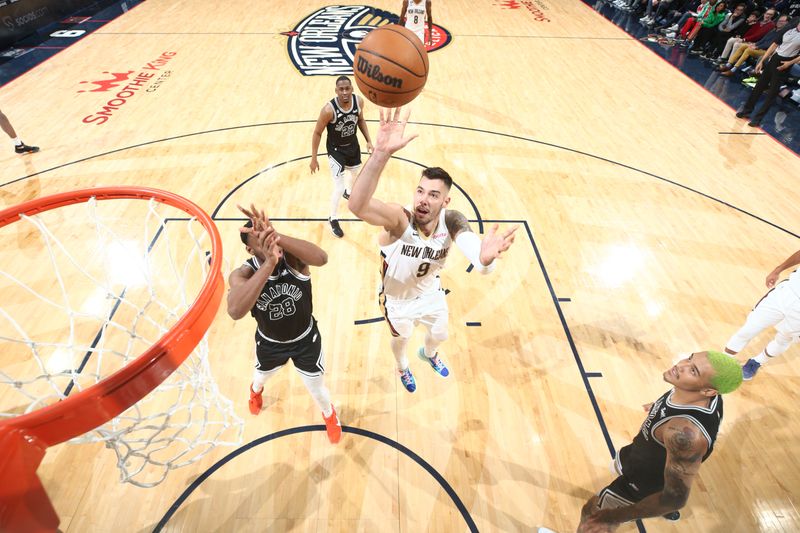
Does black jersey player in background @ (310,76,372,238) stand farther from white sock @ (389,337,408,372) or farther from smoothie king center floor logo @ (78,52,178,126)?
smoothie king center floor logo @ (78,52,178,126)

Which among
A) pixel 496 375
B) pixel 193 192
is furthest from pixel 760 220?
pixel 193 192

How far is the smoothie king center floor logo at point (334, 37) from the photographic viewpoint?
9937 millimetres

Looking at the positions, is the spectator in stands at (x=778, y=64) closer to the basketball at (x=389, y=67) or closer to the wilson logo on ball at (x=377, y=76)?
the basketball at (x=389, y=67)

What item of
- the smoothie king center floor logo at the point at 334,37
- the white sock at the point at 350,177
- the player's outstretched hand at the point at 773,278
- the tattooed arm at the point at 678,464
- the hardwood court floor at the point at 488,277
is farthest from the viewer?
the smoothie king center floor logo at the point at 334,37

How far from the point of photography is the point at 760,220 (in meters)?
5.97

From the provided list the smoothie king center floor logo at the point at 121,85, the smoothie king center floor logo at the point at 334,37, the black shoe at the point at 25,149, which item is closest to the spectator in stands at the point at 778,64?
the smoothie king center floor logo at the point at 334,37

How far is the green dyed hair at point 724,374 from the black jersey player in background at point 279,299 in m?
2.24

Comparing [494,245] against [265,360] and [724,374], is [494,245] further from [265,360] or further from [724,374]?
[265,360]

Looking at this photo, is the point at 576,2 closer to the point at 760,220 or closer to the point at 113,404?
the point at 760,220

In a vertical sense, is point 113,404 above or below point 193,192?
above

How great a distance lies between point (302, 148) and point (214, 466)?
5.09 meters

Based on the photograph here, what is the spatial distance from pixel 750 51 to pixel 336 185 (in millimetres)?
11233

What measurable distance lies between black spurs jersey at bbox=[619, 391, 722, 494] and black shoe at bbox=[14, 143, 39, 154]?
8750mm

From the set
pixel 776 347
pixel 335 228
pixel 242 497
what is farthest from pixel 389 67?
pixel 776 347
